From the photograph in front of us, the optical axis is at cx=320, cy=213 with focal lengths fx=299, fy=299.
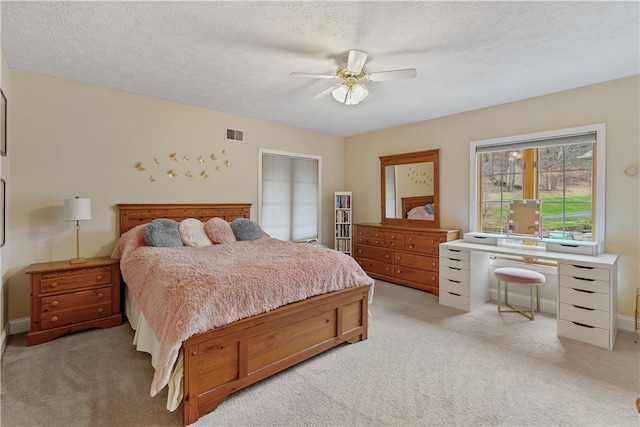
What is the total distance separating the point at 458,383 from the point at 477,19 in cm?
256

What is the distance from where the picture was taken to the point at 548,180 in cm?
364

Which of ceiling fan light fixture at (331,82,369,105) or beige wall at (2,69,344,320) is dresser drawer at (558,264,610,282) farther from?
beige wall at (2,69,344,320)

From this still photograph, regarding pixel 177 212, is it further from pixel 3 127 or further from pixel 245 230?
pixel 3 127

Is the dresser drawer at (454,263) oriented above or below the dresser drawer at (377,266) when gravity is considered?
above

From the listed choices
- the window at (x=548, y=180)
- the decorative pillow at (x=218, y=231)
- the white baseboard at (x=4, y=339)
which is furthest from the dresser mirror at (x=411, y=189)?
the white baseboard at (x=4, y=339)

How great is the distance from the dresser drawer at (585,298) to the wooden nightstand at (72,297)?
4.44m

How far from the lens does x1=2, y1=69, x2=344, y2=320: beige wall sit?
2.98 metres

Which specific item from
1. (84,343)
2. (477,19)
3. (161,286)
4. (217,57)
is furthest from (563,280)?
(84,343)

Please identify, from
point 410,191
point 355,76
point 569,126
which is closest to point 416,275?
point 410,191

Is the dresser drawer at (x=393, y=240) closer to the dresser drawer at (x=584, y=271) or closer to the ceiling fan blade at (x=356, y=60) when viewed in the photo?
the dresser drawer at (x=584, y=271)

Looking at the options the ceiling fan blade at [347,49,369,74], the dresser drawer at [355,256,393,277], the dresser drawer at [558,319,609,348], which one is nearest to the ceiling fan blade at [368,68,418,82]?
the ceiling fan blade at [347,49,369,74]

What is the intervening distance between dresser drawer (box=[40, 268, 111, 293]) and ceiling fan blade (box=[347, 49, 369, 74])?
307cm

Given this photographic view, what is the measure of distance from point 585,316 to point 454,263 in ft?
4.19

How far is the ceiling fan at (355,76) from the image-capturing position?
2361 millimetres
